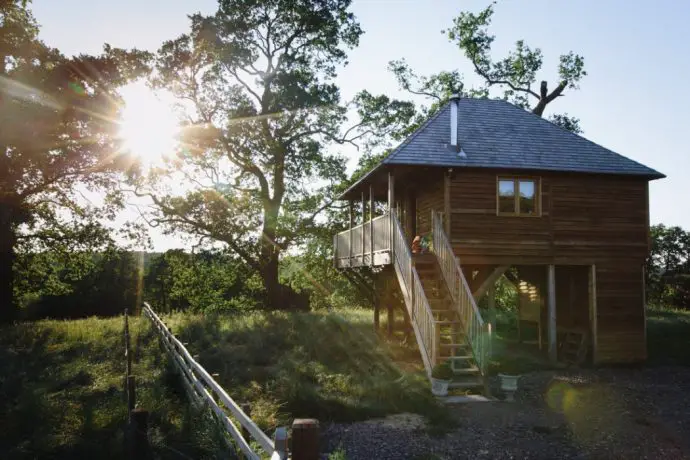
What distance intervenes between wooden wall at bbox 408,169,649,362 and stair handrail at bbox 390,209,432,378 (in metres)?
1.89

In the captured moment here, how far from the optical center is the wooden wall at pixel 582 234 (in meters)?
16.7

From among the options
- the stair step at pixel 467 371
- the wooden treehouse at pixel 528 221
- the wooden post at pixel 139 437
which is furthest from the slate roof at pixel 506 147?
the wooden post at pixel 139 437

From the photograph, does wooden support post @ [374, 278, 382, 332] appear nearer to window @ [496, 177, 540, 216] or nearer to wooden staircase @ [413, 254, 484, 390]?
wooden staircase @ [413, 254, 484, 390]

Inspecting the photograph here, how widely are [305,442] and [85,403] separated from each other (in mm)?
7532

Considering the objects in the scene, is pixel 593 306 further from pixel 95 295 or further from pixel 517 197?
pixel 95 295

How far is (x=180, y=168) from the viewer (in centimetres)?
3014

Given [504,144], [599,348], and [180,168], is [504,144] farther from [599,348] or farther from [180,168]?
[180,168]

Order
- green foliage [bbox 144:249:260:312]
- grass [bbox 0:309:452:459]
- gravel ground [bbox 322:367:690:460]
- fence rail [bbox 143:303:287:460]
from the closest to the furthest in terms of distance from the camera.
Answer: fence rail [bbox 143:303:287:460]
grass [bbox 0:309:452:459]
gravel ground [bbox 322:367:690:460]
green foliage [bbox 144:249:260:312]

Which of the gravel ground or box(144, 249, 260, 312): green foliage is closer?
the gravel ground

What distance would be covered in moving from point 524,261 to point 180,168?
20.0 m

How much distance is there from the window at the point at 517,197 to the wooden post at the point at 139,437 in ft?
42.8

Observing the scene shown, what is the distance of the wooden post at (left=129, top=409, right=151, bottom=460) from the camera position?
6.21 m

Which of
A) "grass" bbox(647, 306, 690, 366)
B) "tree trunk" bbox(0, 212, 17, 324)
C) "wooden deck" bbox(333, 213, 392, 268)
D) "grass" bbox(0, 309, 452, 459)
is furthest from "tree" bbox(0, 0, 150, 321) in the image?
"grass" bbox(647, 306, 690, 366)

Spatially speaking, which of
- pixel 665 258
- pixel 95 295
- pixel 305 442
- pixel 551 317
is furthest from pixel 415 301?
pixel 665 258
